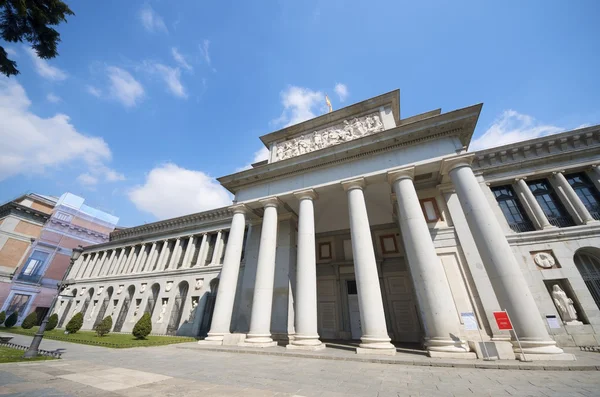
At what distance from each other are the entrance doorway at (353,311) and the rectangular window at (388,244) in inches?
135

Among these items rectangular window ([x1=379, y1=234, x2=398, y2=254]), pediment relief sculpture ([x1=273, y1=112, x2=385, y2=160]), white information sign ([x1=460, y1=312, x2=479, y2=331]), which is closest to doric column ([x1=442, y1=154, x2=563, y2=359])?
white information sign ([x1=460, y1=312, x2=479, y2=331])

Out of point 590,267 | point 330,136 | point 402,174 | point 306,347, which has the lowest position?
point 306,347

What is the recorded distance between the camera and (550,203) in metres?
14.5

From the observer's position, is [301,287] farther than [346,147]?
No

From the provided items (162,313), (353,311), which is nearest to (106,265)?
(162,313)

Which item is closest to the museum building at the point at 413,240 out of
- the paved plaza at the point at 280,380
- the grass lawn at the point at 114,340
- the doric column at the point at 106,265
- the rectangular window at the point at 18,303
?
the paved plaza at the point at 280,380

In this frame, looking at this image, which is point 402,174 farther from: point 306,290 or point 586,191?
point 586,191

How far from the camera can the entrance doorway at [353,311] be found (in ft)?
50.6

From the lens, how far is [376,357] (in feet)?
25.6

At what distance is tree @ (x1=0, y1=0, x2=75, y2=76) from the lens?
9252 mm

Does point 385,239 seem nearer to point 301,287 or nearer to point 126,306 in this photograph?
point 301,287

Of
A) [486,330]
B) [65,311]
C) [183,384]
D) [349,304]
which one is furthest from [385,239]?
[65,311]

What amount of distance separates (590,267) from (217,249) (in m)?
26.3

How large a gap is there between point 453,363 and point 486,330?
4.65m
